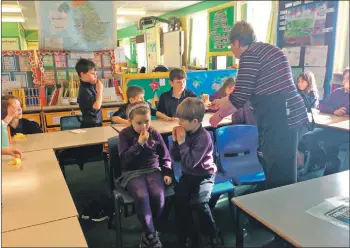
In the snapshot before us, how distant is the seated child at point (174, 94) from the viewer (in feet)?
8.55

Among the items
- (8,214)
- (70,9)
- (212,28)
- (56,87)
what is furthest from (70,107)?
(212,28)

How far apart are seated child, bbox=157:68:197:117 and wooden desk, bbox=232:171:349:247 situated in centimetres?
154

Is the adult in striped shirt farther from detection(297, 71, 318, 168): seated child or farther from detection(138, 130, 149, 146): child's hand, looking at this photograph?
detection(297, 71, 318, 168): seated child

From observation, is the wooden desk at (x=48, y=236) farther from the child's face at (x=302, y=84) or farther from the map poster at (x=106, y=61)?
the map poster at (x=106, y=61)

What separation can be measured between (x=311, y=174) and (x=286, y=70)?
1.43 m

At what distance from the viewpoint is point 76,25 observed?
3670 mm

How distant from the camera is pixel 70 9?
360 centimetres

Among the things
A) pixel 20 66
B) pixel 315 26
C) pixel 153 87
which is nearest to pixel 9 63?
pixel 20 66

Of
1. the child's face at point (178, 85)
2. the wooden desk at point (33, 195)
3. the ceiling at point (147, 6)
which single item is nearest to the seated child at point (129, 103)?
the child's face at point (178, 85)

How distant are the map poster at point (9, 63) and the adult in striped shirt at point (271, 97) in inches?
114

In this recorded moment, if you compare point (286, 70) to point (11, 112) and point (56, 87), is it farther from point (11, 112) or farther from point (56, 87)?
point (56, 87)

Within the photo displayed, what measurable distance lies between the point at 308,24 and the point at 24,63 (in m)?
3.36

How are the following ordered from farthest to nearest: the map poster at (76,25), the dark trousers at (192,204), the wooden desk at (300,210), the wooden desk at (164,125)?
the map poster at (76,25)
the wooden desk at (164,125)
the dark trousers at (192,204)
the wooden desk at (300,210)

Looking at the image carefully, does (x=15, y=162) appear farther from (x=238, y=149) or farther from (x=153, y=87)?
(x=153, y=87)
